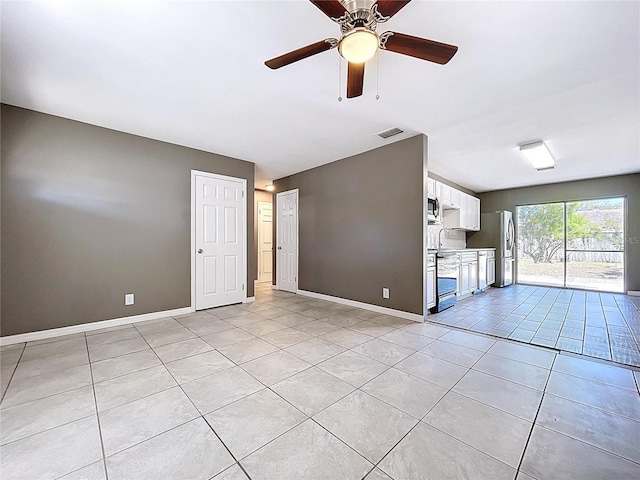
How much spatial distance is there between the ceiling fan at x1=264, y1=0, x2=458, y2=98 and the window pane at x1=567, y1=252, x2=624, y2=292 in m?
6.71

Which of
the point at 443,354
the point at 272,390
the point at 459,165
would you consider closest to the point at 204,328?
the point at 272,390

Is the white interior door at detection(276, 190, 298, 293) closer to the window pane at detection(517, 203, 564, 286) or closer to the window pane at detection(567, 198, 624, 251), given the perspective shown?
the window pane at detection(517, 203, 564, 286)

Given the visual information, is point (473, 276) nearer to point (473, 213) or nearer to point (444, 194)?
point (444, 194)

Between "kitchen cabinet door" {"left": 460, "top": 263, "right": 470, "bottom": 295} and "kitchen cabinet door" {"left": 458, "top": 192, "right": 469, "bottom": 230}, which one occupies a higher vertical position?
"kitchen cabinet door" {"left": 458, "top": 192, "right": 469, "bottom": 230}

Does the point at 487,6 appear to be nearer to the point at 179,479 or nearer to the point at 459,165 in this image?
the point at 179,479

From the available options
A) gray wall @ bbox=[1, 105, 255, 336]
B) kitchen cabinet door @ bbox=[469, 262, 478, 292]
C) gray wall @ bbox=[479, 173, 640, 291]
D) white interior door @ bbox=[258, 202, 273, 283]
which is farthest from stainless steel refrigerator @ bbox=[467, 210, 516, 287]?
gray wall @ bbox=[1, 105, 255, 336]

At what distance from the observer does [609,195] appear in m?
5.41

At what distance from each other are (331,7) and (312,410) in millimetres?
2283

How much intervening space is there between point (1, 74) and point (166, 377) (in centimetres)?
290

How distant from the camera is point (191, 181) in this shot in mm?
3926

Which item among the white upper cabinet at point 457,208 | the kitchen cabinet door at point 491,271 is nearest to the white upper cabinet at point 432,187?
the white upper cabinet at point 457,208

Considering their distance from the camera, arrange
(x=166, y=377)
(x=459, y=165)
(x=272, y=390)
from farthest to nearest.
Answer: (x=459, y=165) < (x=166, y=377) < (x=272, y=390)

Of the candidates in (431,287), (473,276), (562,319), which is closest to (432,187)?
(431,287)

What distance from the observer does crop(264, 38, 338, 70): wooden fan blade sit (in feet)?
4.96
